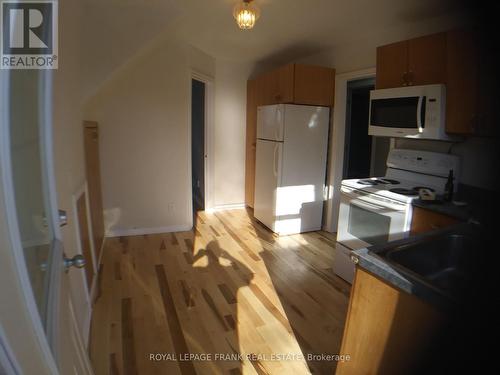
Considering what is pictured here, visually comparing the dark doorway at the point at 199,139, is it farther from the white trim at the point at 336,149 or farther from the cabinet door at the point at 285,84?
the white trim at the point at 336,149

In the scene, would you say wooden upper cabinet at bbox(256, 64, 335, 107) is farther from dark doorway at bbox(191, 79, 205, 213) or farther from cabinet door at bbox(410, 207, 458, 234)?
cabinet door at bbox(410, 207, 458, 234)

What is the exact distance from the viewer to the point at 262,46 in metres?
3.68

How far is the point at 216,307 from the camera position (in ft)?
7.38

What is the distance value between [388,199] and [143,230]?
288 cm

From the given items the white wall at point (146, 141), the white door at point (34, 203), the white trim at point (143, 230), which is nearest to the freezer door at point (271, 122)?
the white wall at point (146, 141)

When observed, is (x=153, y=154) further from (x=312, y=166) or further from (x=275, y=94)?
(x=312, y=166)

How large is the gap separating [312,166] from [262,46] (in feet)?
5.42

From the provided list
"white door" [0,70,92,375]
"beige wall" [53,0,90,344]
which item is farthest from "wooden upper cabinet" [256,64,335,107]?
"white door" [0,70,92,375]

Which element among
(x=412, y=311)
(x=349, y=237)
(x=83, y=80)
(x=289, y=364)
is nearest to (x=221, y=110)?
(x=83, y=80)

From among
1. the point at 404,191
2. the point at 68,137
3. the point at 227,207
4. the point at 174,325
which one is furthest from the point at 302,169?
the point at 68,137

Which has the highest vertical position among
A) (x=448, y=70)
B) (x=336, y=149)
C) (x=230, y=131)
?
(x=448, y=70)

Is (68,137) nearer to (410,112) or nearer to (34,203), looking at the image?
(34,203)

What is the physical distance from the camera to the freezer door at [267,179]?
11.8ft

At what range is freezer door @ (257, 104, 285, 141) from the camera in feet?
11.4
